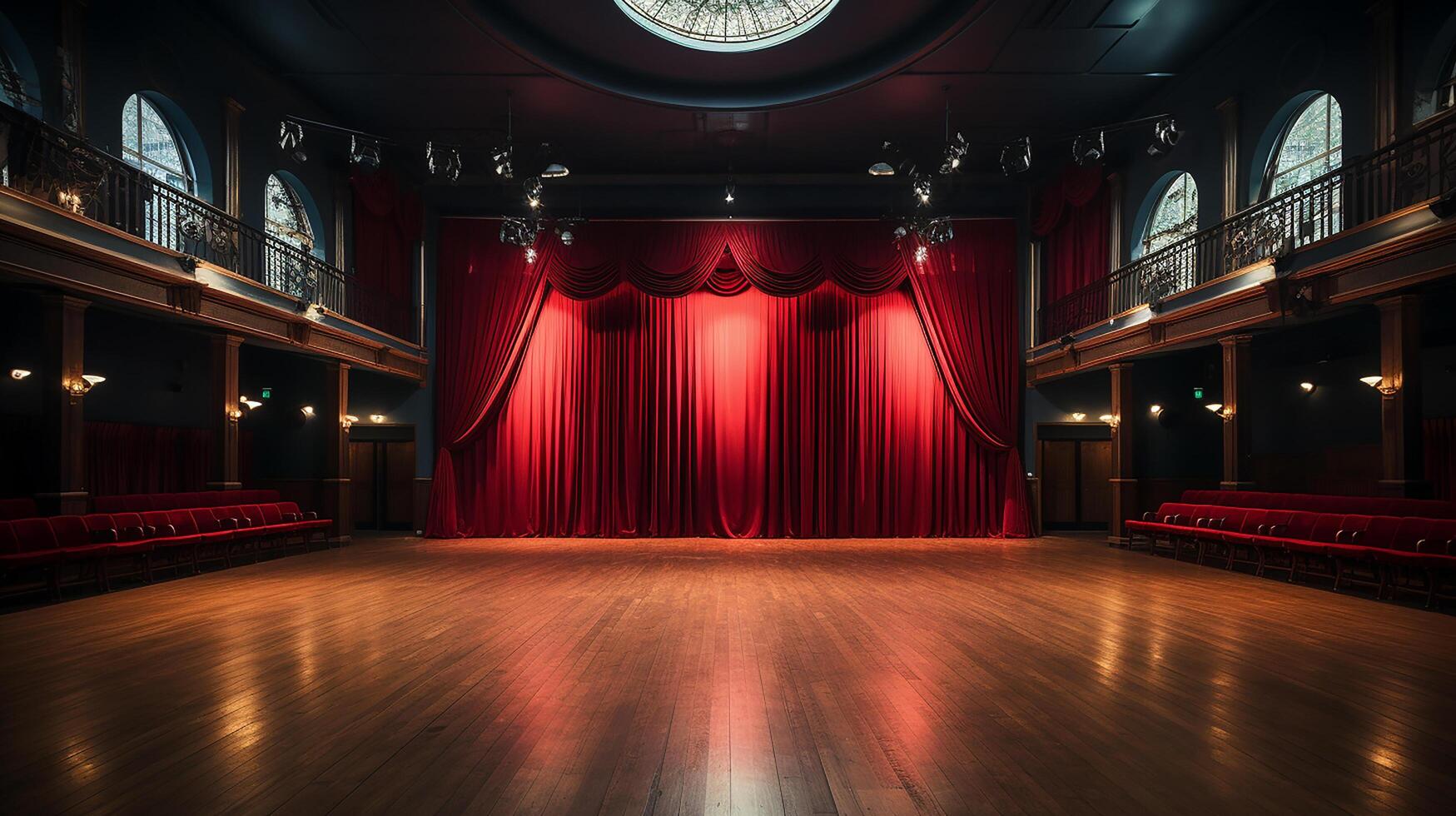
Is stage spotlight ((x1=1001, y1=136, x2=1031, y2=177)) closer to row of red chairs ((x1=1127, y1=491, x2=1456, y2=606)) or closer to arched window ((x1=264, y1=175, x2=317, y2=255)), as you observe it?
row of red chairs ((x1=1127, y1=491, x2=1456, y2=606))

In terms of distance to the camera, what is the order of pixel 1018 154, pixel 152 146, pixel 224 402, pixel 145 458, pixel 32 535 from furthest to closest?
pixel 145 458
pixel 1018 154
pixel 224 402
pixel 152 146
pixel 32 535


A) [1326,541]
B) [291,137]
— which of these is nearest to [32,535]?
→ [291,137]

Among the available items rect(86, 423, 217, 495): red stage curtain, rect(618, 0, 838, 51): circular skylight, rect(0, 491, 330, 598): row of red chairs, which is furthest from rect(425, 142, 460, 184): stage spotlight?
rect(0, 491, 330, 598): row of red chairs

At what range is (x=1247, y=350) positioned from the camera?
11.0 meters

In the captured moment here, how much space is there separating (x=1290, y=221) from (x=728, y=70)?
7.75m

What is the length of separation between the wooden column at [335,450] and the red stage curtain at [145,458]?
1697 millimetres

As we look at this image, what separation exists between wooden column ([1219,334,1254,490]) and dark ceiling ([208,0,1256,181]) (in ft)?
14.1

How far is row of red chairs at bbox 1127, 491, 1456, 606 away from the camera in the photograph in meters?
7.59

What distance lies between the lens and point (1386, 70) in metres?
9.01

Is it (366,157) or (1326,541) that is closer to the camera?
(1326,541)

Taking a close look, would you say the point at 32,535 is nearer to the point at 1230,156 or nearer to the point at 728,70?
the point at 728,70

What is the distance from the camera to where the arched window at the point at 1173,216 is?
12930 millimetres

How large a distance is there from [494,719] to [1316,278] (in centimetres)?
967

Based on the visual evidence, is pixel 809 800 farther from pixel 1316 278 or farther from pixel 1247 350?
pixel 1247 350
